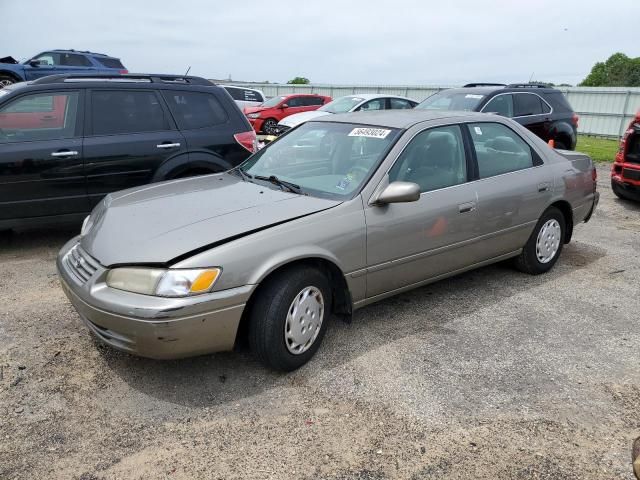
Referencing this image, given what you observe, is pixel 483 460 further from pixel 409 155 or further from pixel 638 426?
pixel 409 155

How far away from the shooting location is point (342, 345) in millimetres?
3750

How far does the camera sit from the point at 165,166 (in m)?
5.74

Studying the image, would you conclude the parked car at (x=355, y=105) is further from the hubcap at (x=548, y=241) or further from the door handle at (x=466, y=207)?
the door handle at (x=466, y=207)

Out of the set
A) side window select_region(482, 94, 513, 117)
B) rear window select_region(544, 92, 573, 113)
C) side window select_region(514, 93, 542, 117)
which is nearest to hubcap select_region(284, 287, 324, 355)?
side window select_region(482, 94, 513, 117)

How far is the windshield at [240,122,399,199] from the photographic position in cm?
378

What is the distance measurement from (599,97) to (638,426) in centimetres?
2354

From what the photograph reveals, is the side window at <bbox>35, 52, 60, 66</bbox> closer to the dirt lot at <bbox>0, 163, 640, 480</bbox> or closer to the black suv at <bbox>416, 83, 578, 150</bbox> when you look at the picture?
the black suv at <bbox>416, 83, 578, 150</bbox>

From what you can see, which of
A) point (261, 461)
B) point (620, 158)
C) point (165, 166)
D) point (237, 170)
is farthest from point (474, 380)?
point (620, 158)

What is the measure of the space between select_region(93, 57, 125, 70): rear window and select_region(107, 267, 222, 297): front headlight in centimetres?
1692

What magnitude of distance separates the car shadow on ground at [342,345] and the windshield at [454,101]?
4811 mm

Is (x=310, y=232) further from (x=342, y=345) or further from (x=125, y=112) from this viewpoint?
(x=125, y=112)

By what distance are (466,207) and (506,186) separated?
1.92 feet

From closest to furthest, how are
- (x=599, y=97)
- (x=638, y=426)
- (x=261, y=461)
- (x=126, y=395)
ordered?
(x=261, y=461) < (x=638, y=426) < (x=126, y=395) < (x=599, y=97)

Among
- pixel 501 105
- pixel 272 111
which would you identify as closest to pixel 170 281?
pixel 501 105
